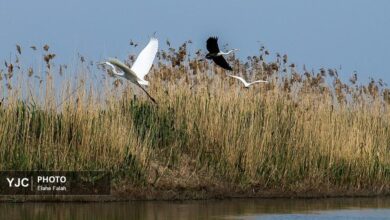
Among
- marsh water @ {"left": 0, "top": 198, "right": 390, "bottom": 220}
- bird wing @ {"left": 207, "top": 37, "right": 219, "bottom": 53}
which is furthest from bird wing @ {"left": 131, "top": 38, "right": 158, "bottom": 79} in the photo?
marsh water @ {"left": 0, "top": 198, "right": 390, "bottom": 220}

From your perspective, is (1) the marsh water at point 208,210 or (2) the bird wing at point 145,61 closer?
(1) the marsh water at point 208,210

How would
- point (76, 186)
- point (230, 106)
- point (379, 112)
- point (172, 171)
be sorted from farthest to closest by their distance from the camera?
point (379, 112) → point (230, 106) → point (172, 171) → point (76, 186)

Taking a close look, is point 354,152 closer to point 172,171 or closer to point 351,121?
point 351,121

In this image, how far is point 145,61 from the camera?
12.9 m

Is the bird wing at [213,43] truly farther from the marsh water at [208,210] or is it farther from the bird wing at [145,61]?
the marsh water at [208,210]

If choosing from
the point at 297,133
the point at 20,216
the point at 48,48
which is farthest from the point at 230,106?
the point at 20,216

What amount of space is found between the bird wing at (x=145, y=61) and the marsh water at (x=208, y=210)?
193cm

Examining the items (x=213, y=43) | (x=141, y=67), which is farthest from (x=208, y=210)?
(x=213, y=43)

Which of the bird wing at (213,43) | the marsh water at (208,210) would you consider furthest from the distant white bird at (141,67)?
the marsh water at (208,210)

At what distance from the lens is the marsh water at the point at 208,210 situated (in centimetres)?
1055

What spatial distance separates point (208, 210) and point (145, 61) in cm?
267

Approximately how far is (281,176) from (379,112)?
13.3 ft

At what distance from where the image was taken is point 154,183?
13.0 m

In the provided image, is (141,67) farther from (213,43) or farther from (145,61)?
(213,43)
